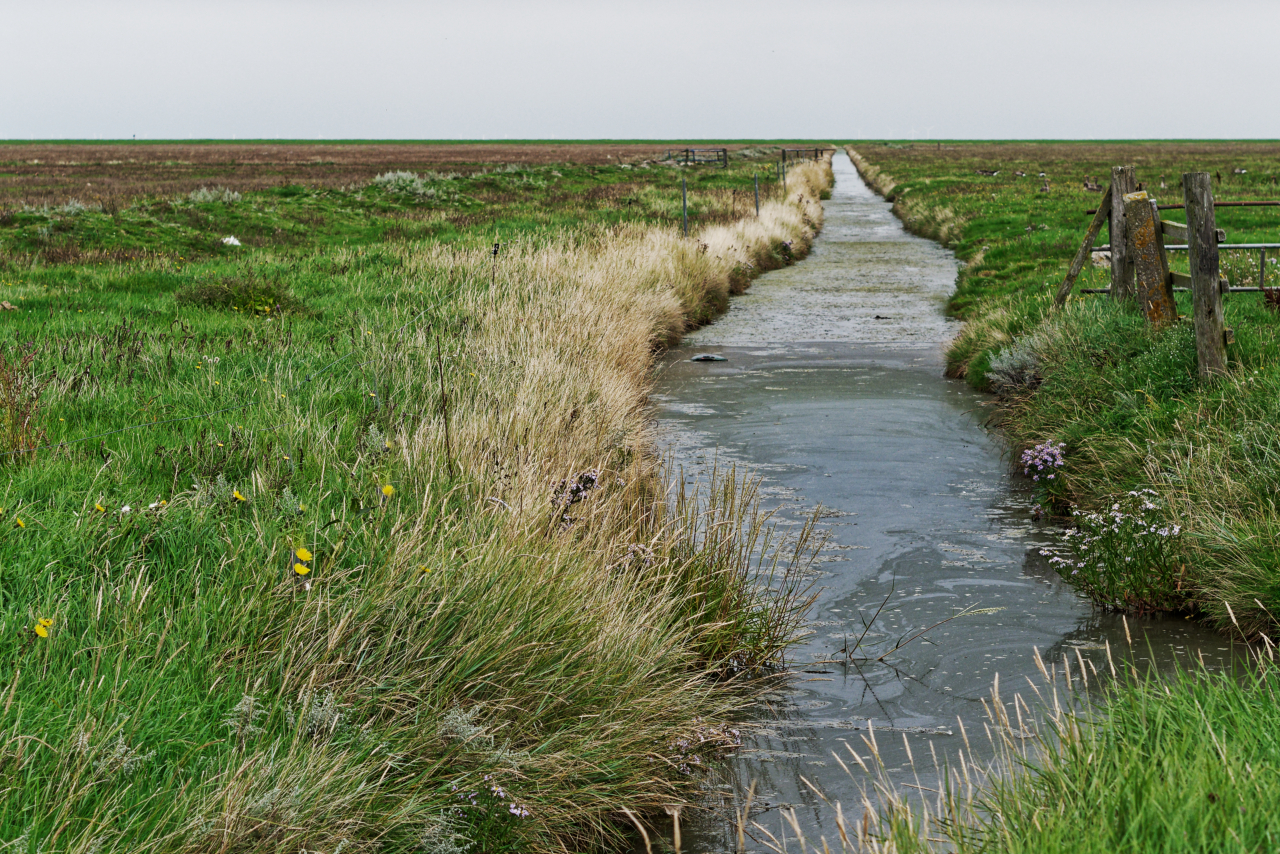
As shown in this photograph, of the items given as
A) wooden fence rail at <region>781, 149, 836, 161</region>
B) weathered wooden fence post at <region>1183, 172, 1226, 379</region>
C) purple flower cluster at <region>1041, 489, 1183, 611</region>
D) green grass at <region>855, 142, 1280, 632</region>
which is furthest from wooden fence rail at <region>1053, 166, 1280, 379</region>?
wooden fence rail at <region>781, 149, 836, 161</region>

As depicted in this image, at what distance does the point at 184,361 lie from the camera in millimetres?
7348

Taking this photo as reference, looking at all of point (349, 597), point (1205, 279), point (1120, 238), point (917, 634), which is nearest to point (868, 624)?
point (917, 634)

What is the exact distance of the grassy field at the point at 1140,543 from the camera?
103 inches

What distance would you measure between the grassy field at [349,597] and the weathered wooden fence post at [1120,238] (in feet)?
15.8

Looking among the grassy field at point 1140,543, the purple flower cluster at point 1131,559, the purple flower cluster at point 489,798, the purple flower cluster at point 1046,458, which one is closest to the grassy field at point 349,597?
the purple flower cluster at point 489,798

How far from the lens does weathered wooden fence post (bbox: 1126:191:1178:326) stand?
29.1 ft

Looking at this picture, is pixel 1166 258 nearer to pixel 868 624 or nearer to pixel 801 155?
pixel 868 624

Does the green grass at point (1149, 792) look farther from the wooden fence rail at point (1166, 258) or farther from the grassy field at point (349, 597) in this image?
the wooden fence rail at point (1166, 258)

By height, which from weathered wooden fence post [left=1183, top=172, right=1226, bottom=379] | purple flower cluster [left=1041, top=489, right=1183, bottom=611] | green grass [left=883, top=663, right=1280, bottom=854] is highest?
weathered wooden fence post [left=1183, top=172, right=1226, bottom=379]

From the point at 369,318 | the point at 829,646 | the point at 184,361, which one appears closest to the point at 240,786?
the point at 829,646

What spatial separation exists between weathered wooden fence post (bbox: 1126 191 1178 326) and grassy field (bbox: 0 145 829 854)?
446cm

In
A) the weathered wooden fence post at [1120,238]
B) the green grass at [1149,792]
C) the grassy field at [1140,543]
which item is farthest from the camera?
the weathered wooden fence post at [1120,238]

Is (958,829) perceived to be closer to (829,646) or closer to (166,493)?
(829,646)

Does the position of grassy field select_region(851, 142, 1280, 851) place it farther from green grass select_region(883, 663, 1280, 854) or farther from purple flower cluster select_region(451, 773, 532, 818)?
purple flower cluster select_region(451, 773, 532, 818)
